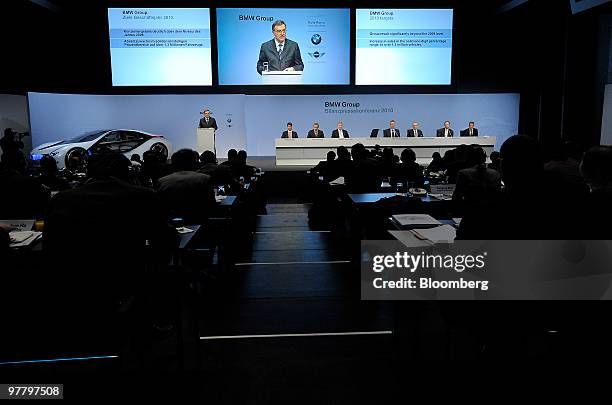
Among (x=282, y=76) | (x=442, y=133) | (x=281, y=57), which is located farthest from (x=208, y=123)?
(x=442, y=133)

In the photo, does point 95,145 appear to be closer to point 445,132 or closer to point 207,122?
point 207,122

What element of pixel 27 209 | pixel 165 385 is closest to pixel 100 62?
pixel 27 209

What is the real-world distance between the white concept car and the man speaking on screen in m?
3.26

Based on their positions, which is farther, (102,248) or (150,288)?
(150,288)

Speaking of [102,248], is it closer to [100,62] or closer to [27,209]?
[27,209]

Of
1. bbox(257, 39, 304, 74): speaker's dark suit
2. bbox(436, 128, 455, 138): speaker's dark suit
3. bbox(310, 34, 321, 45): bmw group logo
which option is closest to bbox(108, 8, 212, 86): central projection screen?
bbox(257, 39, 304, 74): speaker's dark suit

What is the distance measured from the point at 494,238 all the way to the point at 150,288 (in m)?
1.65

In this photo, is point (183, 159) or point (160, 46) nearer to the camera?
point (183, 159)

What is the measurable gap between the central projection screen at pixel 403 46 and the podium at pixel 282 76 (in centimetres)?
155

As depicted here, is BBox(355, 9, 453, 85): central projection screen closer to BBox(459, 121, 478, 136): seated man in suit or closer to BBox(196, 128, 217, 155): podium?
BBox(459, 121, 478, 136): seated man in suit

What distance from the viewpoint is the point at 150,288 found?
2.55 metres

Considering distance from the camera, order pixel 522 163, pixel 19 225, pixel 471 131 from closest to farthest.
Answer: pixel 522 163
pixel 19 225
pixel 471 131

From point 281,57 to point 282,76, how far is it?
18.6 inches

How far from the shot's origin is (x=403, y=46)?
13.1 m
